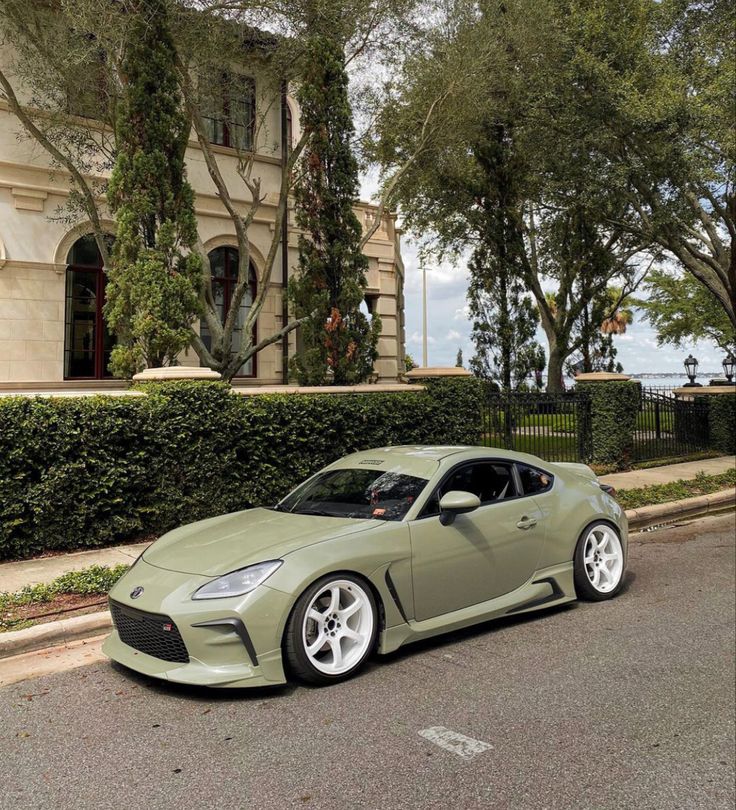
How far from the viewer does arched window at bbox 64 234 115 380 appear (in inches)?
535

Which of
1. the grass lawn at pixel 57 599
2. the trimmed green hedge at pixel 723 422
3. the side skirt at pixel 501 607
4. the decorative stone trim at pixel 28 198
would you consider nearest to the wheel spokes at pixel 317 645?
the side skirt at pixel 501 607

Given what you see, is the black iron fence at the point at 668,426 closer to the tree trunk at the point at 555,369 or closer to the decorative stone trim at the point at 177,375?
the tree trunk at the point at 555,369

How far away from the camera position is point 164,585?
4199 millimetres

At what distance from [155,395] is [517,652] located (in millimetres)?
5584

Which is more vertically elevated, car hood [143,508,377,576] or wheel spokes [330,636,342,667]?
car hood [143,508,377,576]

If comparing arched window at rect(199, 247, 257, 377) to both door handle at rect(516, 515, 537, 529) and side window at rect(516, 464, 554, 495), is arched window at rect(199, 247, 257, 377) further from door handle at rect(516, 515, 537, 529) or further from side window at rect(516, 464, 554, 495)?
door handle at rect(516, 515, 537, 529)

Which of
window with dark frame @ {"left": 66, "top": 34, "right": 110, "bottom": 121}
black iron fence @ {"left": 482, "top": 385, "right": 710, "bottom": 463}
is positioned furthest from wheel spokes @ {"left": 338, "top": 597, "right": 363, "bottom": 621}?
window with dark frame @ {"left": 66, "top": 34, "right": 110, "bottom": 121}

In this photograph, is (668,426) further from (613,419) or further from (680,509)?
(680,509)

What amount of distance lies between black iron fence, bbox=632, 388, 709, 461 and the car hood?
12572 millimetres

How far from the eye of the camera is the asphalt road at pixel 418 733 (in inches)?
119

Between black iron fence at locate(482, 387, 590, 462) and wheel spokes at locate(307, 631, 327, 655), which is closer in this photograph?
wheel spokes at locate(307, 631, 327, 655)

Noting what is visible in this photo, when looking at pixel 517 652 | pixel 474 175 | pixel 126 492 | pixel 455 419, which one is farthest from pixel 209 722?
pixel 474 175

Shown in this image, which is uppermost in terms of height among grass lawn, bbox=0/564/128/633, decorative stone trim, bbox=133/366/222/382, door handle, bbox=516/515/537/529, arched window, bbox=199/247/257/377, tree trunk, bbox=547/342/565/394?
arched window, bbox=199/247/257/377

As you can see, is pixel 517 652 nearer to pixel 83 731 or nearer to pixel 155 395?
pixel 83 731
